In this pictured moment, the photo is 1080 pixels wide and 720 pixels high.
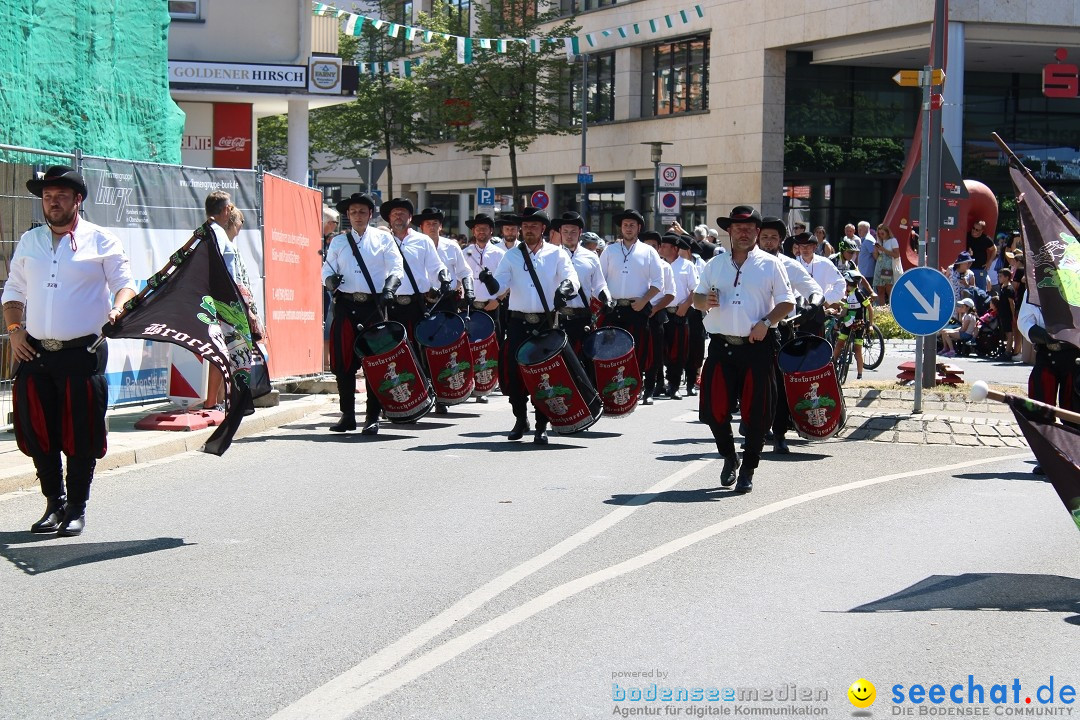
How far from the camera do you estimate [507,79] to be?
47.6m

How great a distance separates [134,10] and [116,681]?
14.6 meters

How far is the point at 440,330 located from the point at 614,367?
1.92 meters

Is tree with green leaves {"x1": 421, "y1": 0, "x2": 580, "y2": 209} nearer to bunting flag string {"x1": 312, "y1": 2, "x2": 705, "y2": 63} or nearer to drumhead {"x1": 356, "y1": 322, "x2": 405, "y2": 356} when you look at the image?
bunting flag string {"x1": 312, "y1": 2, "x2": 705, "y2": 63}

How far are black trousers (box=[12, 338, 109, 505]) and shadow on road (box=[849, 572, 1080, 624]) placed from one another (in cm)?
444

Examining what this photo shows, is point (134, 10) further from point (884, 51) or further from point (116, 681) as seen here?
point (884, 51)

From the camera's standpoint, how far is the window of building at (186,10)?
90.0ft

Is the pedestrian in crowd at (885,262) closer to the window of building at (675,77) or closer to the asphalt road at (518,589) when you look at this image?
the window of building at (675,77)

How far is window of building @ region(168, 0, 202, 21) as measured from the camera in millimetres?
27438

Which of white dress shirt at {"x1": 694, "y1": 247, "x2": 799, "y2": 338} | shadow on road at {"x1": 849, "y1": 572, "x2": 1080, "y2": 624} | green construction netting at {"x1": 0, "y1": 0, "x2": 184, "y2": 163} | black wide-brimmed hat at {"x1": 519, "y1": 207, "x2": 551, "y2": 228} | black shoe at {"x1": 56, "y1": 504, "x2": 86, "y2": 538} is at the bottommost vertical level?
shadow on road at {"x1": 849, "y1": 572, "x2": 1080, "y2": 624}

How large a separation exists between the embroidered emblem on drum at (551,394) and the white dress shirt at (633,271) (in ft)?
11.3

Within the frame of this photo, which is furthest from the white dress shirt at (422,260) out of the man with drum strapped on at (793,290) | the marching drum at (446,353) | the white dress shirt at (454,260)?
the man with drum strapped on at (793,290)

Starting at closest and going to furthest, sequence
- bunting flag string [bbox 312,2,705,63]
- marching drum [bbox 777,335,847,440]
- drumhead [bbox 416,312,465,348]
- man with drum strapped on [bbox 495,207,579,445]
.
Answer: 1. marching drum [bbox 777,335,847,440]
2. man with drum strapped on [bbox 495,207,579,445]
3. drumhead [bbox 416,312,465,348]
4. bunting flag string [bbox 312,2,705,63]

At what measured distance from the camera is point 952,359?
25016 mm

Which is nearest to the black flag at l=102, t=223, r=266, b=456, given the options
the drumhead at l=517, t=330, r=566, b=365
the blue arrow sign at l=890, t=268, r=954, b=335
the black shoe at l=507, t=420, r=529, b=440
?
the drumhead at l=517, t=330, r=566, b=365
